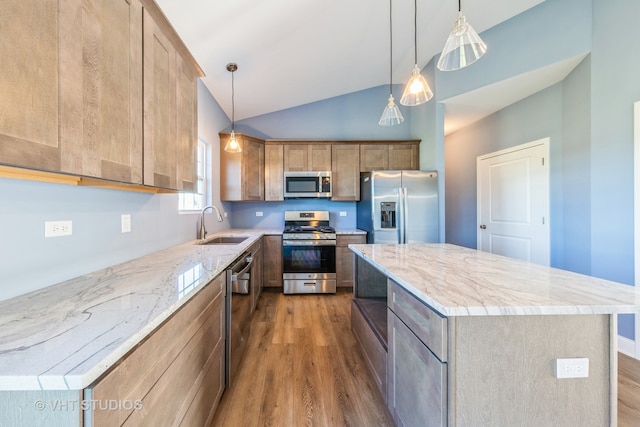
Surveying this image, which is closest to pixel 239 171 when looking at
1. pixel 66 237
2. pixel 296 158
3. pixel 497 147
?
pixel 296 158

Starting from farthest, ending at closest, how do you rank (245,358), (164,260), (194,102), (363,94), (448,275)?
(363,94) < (245,358) < (194,102) < (164,260) < (448,275)

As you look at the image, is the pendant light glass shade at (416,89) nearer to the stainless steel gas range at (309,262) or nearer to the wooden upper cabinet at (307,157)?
the wooden upper cabinet at (307,157)

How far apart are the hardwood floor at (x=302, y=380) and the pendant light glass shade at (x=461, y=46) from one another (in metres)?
2.25

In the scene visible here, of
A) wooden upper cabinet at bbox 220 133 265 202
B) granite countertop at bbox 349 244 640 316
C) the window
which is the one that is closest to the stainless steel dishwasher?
granite countertop at bbox 349 244 640 316

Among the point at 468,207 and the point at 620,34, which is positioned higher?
the point at 620,34

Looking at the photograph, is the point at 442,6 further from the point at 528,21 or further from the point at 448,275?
the point at 448,275

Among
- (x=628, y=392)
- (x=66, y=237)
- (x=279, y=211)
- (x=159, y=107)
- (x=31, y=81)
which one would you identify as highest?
(x=159, y=107)

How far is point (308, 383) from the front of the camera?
1771 millimetres

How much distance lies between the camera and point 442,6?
2.53m

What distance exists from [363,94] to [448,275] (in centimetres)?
390

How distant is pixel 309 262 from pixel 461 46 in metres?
2.94

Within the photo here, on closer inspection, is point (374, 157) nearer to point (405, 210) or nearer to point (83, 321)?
point (405, 210)

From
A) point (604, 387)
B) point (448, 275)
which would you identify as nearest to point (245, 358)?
point (448, 275)

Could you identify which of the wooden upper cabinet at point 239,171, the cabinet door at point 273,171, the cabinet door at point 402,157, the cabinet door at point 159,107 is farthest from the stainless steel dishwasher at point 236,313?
the cabinet door at point 402,157
